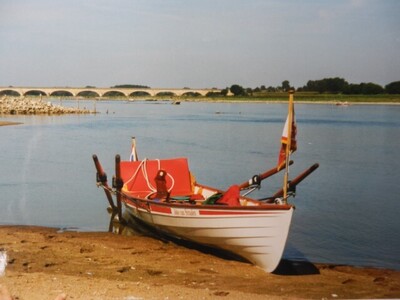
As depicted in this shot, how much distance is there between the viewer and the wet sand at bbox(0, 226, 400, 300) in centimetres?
723

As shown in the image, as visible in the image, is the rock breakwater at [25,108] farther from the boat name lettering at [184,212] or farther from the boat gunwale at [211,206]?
the boat name lettering at [184,212]

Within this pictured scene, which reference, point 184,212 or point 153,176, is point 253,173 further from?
point 184,212

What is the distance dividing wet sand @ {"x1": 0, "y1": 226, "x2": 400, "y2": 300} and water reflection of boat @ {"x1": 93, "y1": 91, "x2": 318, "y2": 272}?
357 mm

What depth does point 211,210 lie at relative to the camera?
920cm

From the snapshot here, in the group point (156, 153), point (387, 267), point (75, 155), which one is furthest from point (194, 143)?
point (387, 267)

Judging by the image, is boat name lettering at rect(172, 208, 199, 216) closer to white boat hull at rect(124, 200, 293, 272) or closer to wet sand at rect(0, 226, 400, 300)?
white boat hull at rect(124, 200, 293, 272)

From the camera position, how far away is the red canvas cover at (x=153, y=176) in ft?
42.3

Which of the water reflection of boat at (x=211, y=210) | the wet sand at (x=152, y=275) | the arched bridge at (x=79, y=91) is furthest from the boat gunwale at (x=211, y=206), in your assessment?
the arched bridge at (x=79, y=91)

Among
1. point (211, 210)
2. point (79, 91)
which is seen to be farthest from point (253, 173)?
point (79, 91)

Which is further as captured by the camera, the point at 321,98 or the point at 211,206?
the point at 321,98

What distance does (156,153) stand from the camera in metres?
28.7

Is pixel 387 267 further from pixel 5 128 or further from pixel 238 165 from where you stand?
pixel 5 128

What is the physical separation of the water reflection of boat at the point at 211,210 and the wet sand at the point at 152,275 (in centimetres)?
36

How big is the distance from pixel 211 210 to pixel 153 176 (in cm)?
399
